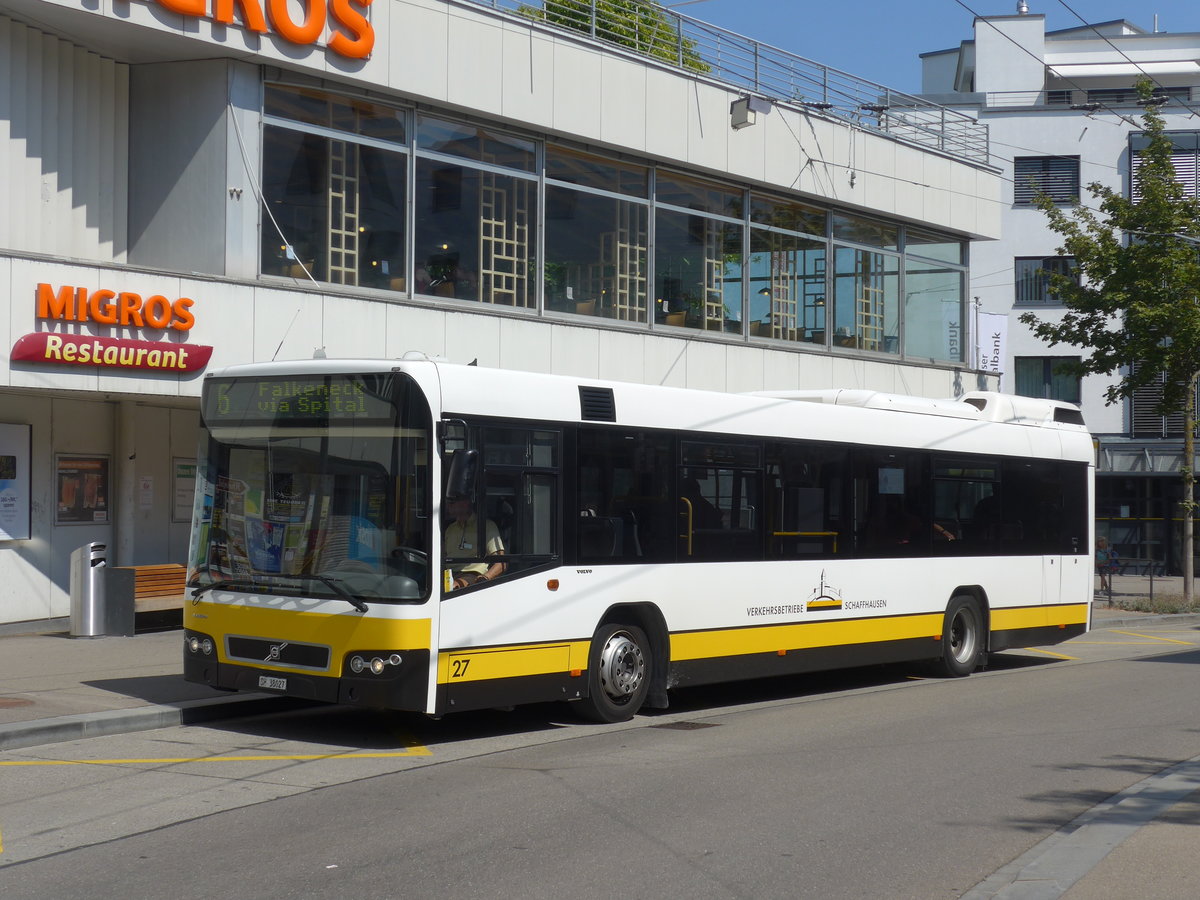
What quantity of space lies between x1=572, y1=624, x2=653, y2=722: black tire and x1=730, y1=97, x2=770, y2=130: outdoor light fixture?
13.3m

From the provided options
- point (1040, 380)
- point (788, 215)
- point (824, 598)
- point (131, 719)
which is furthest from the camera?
point (1040, 380)

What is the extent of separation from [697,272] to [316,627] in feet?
47.9

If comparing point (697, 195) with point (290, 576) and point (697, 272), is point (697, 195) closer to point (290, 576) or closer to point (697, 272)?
point (697, 272)

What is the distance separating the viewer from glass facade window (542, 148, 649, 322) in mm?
20953

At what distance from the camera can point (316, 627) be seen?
9977 millimetres

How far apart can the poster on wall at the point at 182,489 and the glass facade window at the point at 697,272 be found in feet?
26.1

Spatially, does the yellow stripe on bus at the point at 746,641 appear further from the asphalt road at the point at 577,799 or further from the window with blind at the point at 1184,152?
the window with blind at the point at 1184,152

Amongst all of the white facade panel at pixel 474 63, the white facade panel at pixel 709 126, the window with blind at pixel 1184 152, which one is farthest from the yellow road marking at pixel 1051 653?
the window with blind at pixel 1184 152

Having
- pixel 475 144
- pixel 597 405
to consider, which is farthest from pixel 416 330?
pixel 597 405

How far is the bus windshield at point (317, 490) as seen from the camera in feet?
32.2

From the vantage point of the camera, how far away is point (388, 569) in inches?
387

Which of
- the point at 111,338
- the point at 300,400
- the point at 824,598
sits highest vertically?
the point at 111,338

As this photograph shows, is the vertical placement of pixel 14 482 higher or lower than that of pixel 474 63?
lower

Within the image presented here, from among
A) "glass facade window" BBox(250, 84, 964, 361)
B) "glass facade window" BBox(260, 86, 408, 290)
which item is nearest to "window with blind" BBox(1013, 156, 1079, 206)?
"glass facade window" BBox(250, 84, 964, 361)
